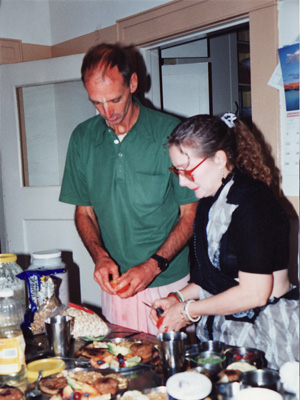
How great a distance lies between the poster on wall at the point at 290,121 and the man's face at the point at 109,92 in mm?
716

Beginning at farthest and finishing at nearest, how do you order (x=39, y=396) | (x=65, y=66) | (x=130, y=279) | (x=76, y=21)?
(x=76, y=21) → (x=65, y=66) → (x=130, y=279) → (x=39, y=396)

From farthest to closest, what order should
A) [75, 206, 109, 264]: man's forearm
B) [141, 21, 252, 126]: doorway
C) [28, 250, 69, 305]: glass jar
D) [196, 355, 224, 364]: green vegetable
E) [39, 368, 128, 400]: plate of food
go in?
[141, 21, 252, 126]: doorway < [75, 206, 109, 264]: man's forearm < [28, 250, 69, 305]: glass jar < [196, 355, 224, 364]: green vegetable < [39, 368, 128, 400]: plate of food

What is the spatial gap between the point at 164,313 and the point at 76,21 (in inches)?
93.3

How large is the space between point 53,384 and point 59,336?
0.24m

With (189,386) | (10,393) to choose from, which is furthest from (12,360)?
(189,386)

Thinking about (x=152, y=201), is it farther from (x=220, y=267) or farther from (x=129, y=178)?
(x=220, y=267)

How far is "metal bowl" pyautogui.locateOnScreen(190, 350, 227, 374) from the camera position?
1.21 metres

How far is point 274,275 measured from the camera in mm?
1496

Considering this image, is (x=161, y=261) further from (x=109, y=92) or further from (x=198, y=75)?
(x=198, y=75)

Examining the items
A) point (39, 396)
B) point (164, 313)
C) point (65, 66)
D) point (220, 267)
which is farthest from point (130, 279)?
point (65, 66)

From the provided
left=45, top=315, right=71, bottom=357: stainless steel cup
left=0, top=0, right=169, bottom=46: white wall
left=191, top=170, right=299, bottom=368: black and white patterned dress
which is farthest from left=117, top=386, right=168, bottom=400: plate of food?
left=0, top=0, right=169, bottom=46: white wall

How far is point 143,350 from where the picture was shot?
1387mm

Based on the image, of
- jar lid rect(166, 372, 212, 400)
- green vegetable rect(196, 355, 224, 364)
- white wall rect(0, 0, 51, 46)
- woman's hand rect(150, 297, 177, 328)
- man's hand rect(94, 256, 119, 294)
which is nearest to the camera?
jar lid rect(166, 372, 212, 400)

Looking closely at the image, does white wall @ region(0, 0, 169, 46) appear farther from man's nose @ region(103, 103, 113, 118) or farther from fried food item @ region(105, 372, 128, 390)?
fried food item @ region(105, 372, 128, 390)
